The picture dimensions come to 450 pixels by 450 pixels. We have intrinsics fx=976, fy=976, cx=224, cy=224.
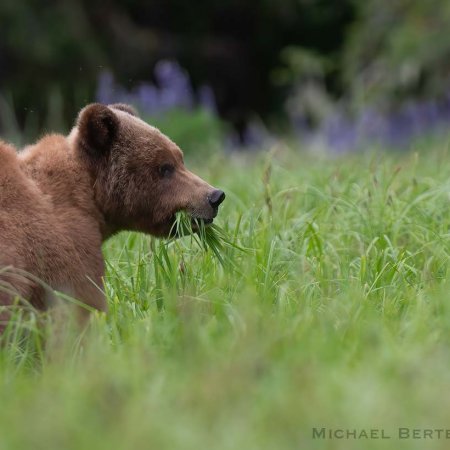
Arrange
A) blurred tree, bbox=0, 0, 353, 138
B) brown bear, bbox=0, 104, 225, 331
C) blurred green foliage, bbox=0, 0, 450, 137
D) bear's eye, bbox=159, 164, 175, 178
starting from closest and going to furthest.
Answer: brown bear, bbox=0, 104, 225, 331 < bear's eye, bbox=159, 164, 175, 178 < blurred green foliage, bbox=0, 0, 450, 137 < blurred tree, bbox=0, 0, 353, 138

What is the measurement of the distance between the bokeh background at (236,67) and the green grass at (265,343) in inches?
84.7

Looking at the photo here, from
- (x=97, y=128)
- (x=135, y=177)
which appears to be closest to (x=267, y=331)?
(x=135, y=177)

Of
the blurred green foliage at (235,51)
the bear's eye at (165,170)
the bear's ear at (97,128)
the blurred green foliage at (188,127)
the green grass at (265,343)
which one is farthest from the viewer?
the blurred green foliage at (235,51)

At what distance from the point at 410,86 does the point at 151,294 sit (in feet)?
27.4

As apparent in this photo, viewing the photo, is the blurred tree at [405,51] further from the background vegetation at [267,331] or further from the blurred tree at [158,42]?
the blurred tree at [158,42]

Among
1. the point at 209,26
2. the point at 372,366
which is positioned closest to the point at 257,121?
the point at 209,26

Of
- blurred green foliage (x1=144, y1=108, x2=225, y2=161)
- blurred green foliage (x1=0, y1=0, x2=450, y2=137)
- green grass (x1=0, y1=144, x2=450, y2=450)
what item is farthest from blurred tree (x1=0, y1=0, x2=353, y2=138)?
green grass (x1=0, y1=144, x2=450, y2=450)

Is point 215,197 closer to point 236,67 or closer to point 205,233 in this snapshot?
point 205,233

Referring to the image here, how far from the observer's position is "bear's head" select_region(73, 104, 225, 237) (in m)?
4.03

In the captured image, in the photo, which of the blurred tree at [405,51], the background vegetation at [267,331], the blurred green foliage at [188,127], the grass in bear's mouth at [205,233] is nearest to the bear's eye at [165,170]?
the grass in bear's mouth at [205,233]

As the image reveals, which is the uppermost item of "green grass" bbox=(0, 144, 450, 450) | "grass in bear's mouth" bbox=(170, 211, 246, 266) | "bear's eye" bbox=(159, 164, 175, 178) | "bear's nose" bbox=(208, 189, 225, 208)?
"bear's eye" bbox=(159, 164, 175, 178)

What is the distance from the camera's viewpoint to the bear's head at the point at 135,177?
4.03m

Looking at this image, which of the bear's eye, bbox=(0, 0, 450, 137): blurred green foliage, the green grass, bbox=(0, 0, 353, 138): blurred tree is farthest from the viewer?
bbox=(0, 0, 353, 138): blurred tree

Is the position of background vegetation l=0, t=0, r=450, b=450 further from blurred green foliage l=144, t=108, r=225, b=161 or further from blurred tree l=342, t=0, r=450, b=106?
blurred tree l=342, t=0, r=450, b=106
